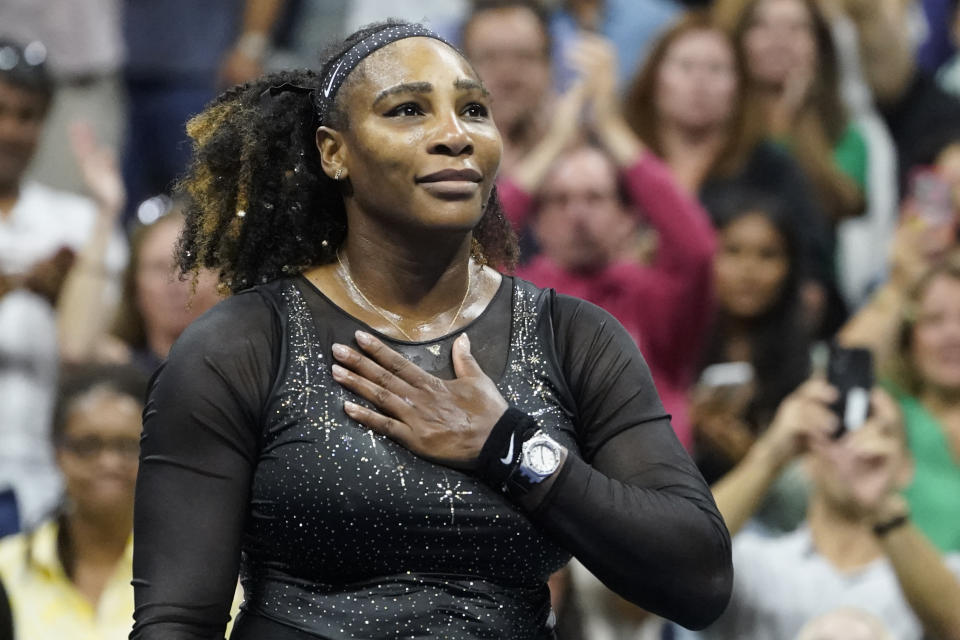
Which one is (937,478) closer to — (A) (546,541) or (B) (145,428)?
(A) (546,541)

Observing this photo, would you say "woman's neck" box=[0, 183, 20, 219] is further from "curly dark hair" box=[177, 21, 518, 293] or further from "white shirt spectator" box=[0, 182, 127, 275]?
"curly dark hair" box=[177, 21, 518, 293]

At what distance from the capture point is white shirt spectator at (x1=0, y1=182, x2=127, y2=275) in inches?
164

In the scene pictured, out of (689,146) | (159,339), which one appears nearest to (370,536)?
(159,339)

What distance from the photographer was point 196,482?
177 centimetres

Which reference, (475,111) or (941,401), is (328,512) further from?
(941,401)

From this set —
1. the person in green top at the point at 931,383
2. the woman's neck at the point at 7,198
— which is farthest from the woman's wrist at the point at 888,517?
the woman's neck at the point at 7,198

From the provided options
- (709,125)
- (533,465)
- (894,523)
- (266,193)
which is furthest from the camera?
(709,125)

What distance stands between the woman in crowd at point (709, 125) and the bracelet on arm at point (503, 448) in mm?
3059

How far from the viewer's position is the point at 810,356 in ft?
13.7

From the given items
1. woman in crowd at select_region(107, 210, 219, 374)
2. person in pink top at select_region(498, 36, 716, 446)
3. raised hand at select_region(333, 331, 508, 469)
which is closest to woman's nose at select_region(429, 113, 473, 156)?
raised hand at select_region(333, 331, 508, 469)

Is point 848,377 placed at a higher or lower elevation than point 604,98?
lower

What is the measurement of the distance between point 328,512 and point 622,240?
269 centimetres

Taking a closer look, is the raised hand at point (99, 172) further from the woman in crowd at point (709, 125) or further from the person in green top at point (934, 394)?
the person in green top at point (934, 394)

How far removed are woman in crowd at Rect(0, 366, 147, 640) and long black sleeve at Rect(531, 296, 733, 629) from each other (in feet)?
5.51
